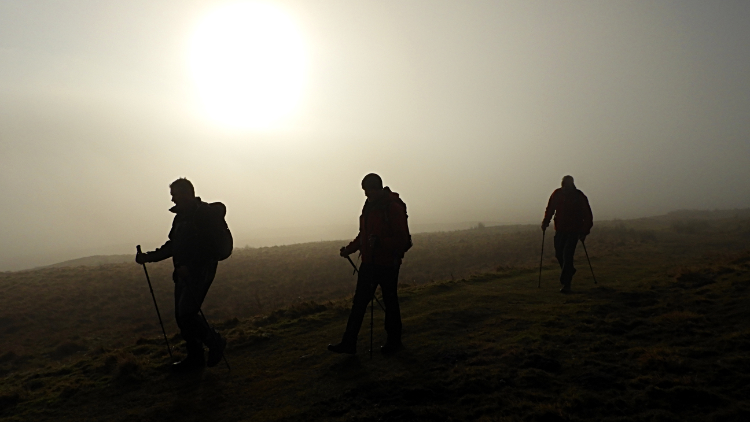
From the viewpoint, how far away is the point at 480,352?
612 cm

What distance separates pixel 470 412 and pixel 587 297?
21.5 feet

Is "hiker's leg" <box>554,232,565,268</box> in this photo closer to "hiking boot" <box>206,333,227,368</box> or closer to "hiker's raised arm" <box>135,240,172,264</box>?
"hiking boot" <box>206,333,227,368</box>

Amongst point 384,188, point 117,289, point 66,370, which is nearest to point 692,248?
point 384,188

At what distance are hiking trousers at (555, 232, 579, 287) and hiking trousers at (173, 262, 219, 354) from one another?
26.8 feet

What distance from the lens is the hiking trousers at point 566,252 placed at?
1054 centimetres

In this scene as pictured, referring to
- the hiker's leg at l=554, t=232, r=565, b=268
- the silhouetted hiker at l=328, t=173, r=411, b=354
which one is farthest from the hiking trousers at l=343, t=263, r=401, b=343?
the hiker's leg at l=554, t=232, r=565, b=268

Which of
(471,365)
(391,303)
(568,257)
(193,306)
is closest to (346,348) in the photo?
(391,303)

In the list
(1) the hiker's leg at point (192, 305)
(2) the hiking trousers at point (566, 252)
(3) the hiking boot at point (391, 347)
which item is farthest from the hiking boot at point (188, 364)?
(2) the hiking trousers at point (566, 252)

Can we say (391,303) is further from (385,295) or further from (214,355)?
(214,355)

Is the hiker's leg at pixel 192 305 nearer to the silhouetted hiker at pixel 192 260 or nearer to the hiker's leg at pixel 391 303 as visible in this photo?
the silhouetted hiker at pixel 192 260

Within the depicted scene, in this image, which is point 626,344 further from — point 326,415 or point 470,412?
point 326,415

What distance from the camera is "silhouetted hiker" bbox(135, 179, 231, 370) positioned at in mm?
6152

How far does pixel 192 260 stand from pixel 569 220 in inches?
339

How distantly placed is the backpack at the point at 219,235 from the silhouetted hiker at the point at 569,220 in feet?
25.4
